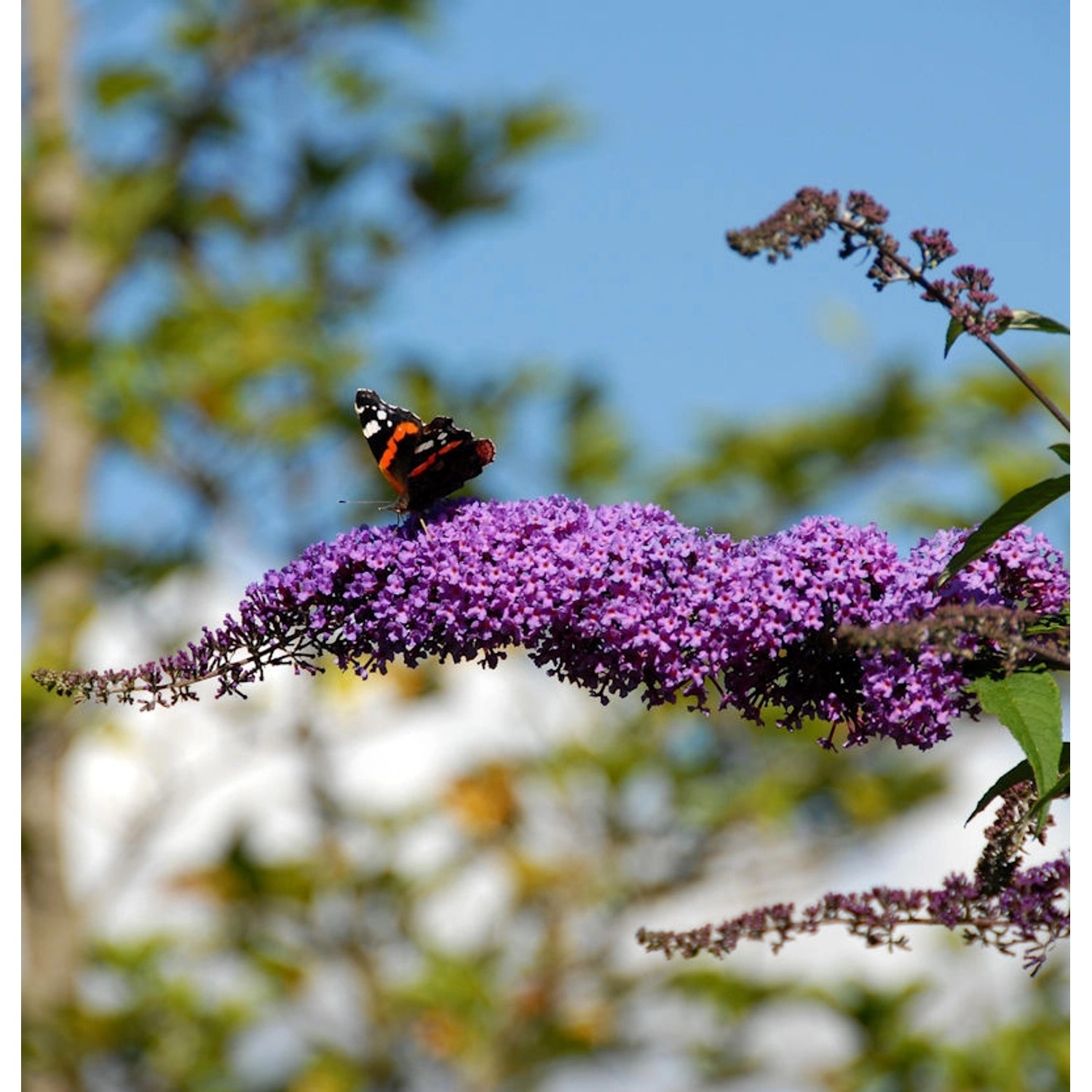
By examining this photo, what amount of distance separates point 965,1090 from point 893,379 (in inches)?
127

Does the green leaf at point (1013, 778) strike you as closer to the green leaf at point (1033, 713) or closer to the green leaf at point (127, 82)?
the green leaf at point (1033, 713)

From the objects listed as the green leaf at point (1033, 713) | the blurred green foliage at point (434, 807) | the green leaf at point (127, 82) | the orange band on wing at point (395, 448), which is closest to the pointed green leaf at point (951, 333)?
the green leaf at point (1033, 713)

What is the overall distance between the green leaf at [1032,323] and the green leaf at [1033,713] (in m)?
0.39

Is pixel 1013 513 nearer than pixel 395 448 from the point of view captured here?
Yes

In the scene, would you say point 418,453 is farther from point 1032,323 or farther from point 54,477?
point 54,477

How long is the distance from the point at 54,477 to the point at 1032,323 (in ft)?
23.2

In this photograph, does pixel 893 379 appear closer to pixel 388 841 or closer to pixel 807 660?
pixel 388 841

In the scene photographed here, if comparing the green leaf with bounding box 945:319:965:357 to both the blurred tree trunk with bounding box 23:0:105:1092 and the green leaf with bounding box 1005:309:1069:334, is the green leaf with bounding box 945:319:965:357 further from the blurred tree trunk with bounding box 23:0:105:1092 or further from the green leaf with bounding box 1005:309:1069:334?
the blurred tree trunk with bounding box 23:0:105:1092

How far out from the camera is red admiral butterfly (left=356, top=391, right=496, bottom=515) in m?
2.21

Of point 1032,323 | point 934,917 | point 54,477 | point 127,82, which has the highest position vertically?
point 127,82

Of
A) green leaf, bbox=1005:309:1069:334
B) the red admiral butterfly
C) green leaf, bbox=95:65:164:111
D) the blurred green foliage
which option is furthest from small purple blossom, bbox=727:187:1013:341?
green leaf, bbox=95:65:164:111

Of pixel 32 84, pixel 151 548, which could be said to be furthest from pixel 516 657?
pixel 32 84

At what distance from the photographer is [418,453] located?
90.7 inches

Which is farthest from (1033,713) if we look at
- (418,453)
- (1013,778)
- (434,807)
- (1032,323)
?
(434,807)
